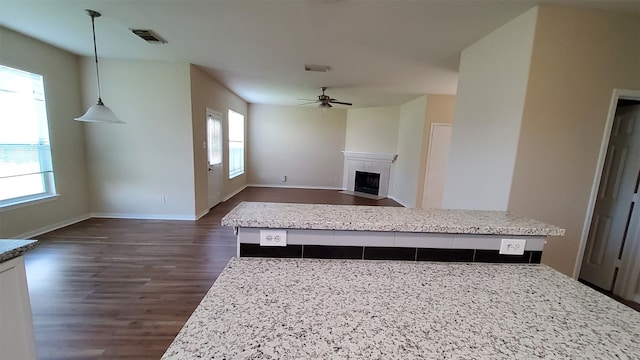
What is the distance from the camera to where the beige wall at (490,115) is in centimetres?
209

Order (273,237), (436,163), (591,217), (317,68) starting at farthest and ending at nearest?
1. (436,163)
2. (317,68)
3. (591,217)
4. (273,237)

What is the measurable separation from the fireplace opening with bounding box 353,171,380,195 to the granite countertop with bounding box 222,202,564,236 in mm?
5780

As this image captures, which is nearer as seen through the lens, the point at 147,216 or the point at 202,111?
the point at 147,216

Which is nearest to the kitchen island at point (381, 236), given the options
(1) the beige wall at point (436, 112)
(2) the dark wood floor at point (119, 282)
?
(2) the dark wood floor at point (119, 282)

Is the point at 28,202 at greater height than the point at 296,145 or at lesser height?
lesser

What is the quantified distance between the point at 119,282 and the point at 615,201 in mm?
4856

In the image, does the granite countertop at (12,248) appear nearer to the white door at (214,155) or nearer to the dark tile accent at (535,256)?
the dark tile accent at (535,256)

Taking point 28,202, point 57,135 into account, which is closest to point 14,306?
point 28,202

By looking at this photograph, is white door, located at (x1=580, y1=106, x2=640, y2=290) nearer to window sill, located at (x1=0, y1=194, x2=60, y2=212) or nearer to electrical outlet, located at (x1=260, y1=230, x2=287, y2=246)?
electrical outlet, located at (x1=260, y1=230, x2=287, y2=246)

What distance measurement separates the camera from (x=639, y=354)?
62 centimetres

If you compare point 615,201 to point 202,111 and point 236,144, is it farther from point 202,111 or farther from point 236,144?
point 236,144

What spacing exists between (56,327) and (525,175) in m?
3.87

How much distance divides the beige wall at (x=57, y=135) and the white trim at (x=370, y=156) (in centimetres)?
584

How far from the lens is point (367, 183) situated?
7223 millimetres
